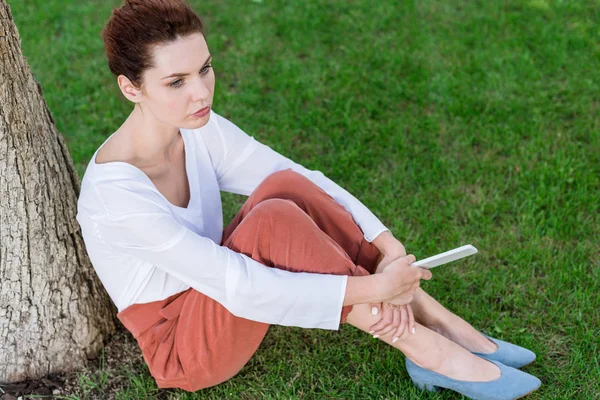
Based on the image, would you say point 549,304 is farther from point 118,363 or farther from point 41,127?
point 41,127

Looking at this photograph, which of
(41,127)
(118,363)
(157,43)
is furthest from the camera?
(118,363)

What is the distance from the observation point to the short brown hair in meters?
2.37

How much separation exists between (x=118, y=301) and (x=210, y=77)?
889 millimetres

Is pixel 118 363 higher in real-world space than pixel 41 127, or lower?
lower

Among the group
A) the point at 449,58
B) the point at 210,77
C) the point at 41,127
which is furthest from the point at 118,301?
the point at 449,58

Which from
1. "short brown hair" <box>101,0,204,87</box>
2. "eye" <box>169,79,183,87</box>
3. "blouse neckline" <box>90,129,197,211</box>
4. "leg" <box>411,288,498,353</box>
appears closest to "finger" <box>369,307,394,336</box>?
"leg" <box>411,288,498,353</box>

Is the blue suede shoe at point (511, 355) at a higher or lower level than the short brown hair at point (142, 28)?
lower

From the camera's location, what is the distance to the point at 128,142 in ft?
8.56

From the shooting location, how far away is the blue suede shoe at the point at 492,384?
9.05 feet

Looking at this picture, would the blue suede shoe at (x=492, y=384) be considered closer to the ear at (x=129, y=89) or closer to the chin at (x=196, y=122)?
the chin at (x=196, y=122)

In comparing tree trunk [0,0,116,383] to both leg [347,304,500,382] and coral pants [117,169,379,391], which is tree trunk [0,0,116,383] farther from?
leg [347,304,500,382]

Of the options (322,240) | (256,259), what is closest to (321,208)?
(322,240)

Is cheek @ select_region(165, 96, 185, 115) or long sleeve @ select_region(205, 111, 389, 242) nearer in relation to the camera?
cheek @ select_region(165, 96, 185, 115)

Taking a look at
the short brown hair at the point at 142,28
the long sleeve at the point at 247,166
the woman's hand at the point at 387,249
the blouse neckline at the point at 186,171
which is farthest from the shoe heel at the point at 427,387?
the short brown hair at the point at 142,28
